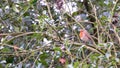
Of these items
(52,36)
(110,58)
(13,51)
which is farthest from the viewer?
(13,51)

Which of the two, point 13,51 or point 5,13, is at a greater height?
point 5,13

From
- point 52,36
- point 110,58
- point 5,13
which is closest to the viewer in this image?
point 110,58

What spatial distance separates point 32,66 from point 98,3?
1.66ft

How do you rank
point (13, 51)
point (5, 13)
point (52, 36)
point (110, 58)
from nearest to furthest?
point (110, 58) < point (52, 36) < point (13, 51) < point (5, 13)

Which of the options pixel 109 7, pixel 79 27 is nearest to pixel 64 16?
pixel 79 27

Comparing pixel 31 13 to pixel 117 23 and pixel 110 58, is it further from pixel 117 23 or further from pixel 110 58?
pixel 110 58

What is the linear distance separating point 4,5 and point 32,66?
40 centimetres

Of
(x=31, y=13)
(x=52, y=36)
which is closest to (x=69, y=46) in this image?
(x=52, y=36)

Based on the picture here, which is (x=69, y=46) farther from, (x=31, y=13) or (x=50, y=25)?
(x=31, y=13)

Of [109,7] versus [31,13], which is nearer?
[109,7]

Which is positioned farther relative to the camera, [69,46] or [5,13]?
[5,13]

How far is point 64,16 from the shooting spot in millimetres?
1644

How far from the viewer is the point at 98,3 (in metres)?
1.78

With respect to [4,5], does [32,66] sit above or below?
below
